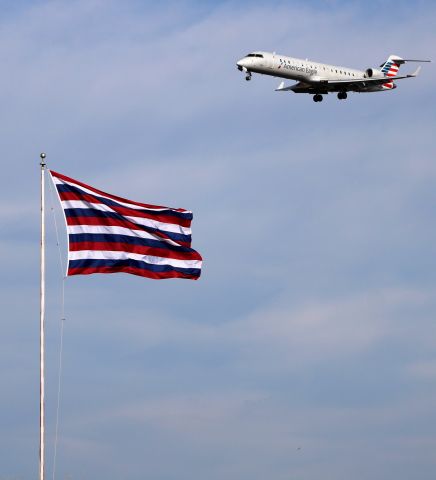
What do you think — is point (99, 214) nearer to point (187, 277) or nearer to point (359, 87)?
point (187, 277)

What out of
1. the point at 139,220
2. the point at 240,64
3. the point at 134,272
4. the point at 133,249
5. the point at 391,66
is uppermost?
the point at 391,66

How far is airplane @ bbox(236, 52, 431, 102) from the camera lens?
117812mm

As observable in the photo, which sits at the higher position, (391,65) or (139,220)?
(391,65)

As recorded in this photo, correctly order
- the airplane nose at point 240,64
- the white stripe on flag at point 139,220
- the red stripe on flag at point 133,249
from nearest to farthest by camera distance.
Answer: the red stripe on flag at point 133,249 < the white stripe on flag at point 139,220 < the airplane nose at point 240,64

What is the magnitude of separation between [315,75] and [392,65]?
29.3 meters

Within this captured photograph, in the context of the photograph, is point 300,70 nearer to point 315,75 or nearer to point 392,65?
point 315,75

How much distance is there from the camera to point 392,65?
150 metres

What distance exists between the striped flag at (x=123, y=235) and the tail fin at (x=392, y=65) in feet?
355

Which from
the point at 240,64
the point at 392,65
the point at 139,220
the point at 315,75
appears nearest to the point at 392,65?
the point at 392,65

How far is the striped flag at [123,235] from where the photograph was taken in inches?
1602

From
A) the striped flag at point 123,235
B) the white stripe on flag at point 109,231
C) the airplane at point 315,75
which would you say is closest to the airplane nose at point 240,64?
the airplane at point 315,75

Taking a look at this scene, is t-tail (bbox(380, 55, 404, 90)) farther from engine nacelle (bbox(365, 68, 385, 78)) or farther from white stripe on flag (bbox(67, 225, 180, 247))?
white stripe on flag (bbox(67, 225, 180, 247))

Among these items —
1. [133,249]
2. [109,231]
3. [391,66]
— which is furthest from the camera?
[391,66]

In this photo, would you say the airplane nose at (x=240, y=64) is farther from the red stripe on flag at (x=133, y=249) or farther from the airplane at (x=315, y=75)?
the red stripe on flag at (x=133, y=249)
